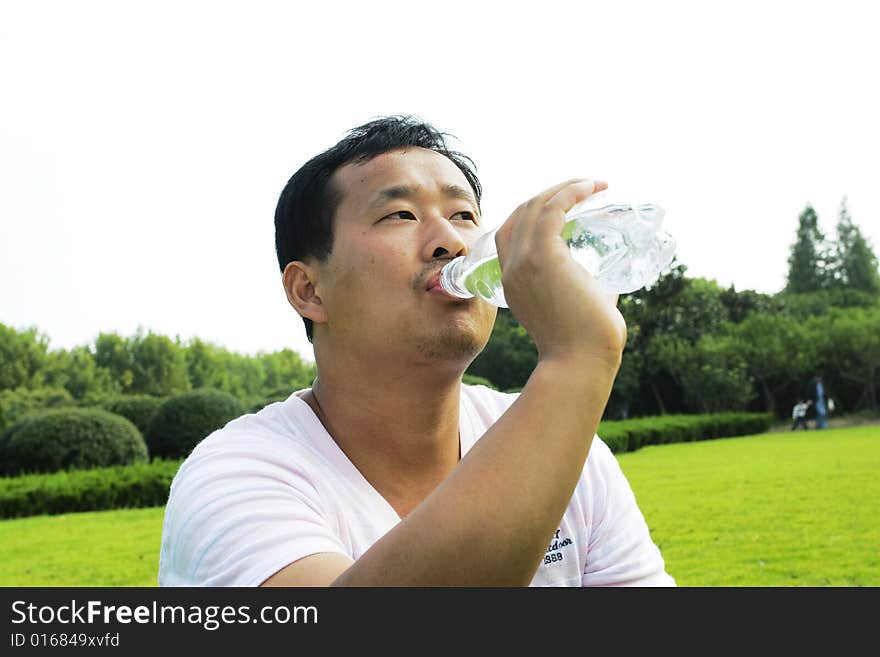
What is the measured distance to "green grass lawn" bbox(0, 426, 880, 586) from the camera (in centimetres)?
740

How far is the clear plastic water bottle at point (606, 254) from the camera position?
167 cm

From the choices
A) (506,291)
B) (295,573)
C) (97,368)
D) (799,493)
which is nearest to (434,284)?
(506,291)

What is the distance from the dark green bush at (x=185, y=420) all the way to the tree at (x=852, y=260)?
44.7m

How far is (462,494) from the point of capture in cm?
129

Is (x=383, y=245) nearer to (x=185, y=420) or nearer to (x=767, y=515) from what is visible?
(x=767, y=515)

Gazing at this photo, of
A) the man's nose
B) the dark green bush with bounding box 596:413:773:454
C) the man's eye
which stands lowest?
the dark green bush with bounding box 596:413:773:454

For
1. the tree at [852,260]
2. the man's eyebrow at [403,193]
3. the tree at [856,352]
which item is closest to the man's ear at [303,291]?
the man's eyebrow at [403,193]

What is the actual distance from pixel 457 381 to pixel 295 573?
2.49 ft

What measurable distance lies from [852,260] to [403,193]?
57.2 m

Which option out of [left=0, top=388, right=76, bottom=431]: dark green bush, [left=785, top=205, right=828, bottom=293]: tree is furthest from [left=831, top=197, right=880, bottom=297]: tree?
[left=0, top=388, right=76, bottom=431]: dark green bush

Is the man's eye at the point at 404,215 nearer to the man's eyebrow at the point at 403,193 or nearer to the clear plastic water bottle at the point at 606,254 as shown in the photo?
the man's eyebrow at the point at 403,193

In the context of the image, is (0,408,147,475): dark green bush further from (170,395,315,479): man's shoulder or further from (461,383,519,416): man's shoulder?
(170,395,315,479): man's shoulder

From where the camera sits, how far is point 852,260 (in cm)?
5356

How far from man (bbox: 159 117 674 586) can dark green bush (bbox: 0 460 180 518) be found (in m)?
11.0
